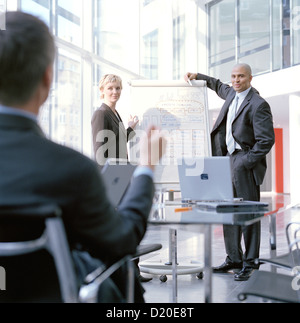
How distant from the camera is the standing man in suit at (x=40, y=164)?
0.92m

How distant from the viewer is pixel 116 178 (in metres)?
1.91

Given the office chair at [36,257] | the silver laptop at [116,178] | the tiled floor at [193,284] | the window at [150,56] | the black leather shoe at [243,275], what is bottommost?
the tiled floor at [193,284]

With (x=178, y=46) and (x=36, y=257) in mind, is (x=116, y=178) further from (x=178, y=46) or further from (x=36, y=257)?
(x=178, y=46)

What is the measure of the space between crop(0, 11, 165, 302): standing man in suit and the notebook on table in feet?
4.51

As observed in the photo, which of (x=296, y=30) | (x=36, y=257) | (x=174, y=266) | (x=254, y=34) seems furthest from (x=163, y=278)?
(x=254, y=34)

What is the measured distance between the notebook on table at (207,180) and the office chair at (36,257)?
1414 mm

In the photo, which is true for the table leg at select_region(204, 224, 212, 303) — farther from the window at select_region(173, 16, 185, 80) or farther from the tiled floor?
the window at select_region(173, 16, 185, 80)

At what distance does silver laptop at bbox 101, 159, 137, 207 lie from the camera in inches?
72.0

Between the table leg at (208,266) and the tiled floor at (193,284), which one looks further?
the tiled floor at (193,284)

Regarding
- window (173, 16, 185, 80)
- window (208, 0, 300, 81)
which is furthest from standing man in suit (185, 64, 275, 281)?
window (173, 16, 185, 80)

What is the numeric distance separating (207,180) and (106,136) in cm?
120

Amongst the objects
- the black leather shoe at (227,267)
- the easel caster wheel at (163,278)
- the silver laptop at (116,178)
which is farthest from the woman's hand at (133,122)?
the silver laptop at (116,178)

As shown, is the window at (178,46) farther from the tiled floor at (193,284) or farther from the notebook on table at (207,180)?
the notebook on table at (207,180)

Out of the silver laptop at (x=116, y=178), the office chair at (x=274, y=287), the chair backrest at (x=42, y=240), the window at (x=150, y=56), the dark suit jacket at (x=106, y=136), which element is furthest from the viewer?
the window at (x=150, y=56)
